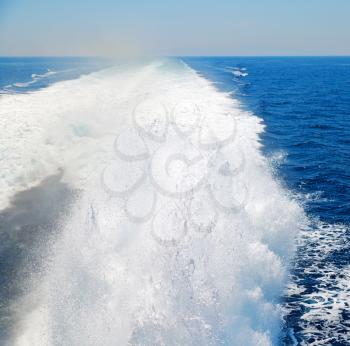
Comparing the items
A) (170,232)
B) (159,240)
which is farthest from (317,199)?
(159,240)

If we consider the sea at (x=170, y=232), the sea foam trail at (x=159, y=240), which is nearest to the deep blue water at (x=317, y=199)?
the sea at (x=170, y=232)

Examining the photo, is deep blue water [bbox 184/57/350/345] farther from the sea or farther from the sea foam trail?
the sea foam trail

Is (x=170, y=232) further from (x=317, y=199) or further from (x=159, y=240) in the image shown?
(x=317, y=199)

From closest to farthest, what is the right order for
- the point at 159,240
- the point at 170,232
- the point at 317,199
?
the point at 159,240 → the point at 170,232 → the point at 317,199

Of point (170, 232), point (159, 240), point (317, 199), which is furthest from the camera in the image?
point (317, 199)

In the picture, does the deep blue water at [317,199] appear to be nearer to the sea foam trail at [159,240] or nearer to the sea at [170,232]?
the sea at [170,232]
